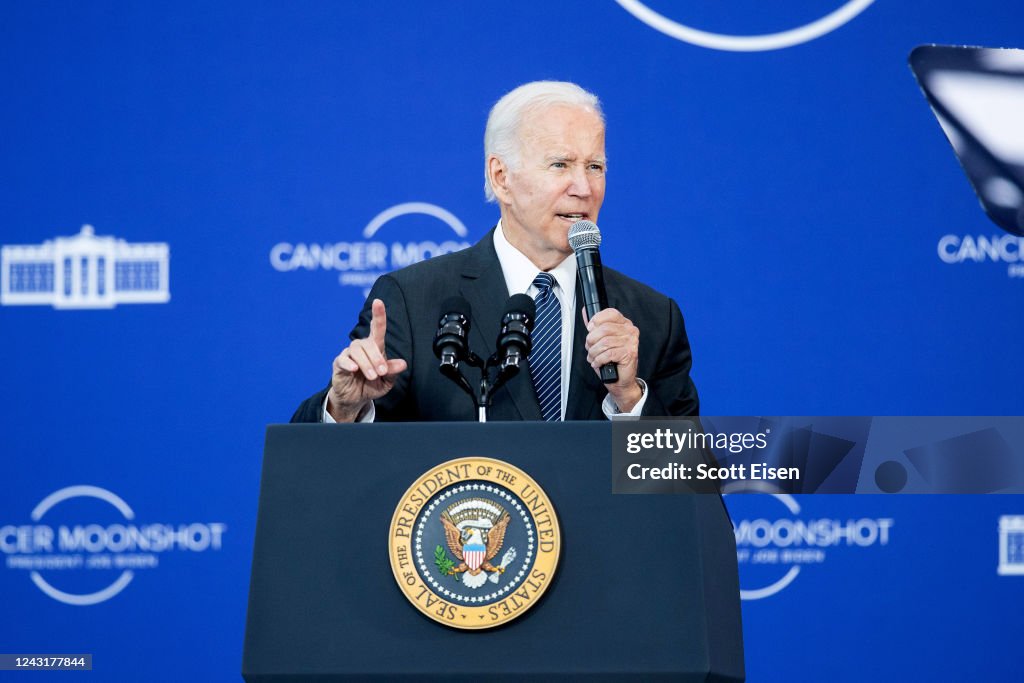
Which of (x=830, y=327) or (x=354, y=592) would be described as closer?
(x=354, y=592)

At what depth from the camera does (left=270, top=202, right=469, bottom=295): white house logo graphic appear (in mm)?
3688

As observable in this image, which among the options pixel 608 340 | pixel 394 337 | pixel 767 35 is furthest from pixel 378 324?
pixel 767 35

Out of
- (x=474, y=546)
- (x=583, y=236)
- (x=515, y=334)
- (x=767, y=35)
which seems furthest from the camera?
(x=767, y=35)

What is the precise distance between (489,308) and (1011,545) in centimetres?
204

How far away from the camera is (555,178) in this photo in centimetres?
255

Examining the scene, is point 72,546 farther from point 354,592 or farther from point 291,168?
point 354,592

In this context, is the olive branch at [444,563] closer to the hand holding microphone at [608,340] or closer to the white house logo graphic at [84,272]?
the hand holding microphone at [608,340]

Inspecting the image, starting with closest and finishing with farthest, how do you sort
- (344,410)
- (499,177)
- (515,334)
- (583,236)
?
1. (515,334)
2. (344,410)
3. (583,236)
4. (499,177)

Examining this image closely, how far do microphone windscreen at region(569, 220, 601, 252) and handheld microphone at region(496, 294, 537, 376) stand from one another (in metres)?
0.35

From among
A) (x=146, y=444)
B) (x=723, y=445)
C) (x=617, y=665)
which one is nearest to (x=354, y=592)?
(x=617, y=665)

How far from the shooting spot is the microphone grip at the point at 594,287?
1.98m

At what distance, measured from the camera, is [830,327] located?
3.71 metres

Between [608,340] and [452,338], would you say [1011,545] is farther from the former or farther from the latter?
[452,338]

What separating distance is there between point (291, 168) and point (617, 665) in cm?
250
